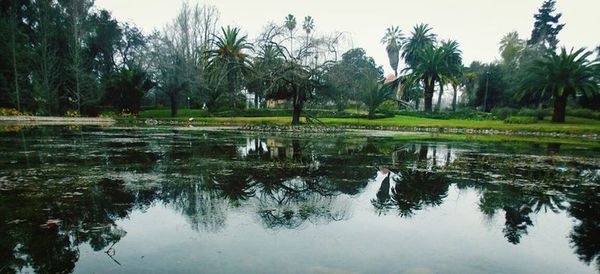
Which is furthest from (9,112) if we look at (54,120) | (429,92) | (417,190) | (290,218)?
(429,92)

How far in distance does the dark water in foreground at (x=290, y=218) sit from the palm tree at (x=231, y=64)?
20.6 meters

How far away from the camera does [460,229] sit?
19.2 ft

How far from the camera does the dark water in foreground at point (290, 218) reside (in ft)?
14.4

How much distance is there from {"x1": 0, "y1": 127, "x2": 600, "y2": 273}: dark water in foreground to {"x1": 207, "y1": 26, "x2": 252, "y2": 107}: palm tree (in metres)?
20.6

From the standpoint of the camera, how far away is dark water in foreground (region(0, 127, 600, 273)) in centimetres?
440

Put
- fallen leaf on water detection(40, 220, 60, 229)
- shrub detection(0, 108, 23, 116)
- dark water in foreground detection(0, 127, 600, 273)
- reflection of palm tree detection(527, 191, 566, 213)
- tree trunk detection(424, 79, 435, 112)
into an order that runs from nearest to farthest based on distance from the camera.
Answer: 1. dark water in foreground detection(0, 127, 600, 273)
2. fallen leaf on water detection(40, 220, 60, 229)
3. reflection of palm tree detection(527, 191, 566, 213)
4. shrub detection(0, 108, 23, 116)
5. tree trunk detection(424, 79, 435, 112)

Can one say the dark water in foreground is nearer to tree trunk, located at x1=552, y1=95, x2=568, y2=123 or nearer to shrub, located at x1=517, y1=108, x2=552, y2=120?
tree trunk, located at x1=552, y1=95, x2=568, y2=123

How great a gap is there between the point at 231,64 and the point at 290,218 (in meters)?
30.7

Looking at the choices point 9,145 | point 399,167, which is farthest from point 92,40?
point 399,167

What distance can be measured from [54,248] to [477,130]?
3178 cm

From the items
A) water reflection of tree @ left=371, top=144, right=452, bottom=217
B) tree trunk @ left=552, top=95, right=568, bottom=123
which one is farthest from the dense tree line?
water reflection of tree @ left=371, top=144, right=452, bottom=217

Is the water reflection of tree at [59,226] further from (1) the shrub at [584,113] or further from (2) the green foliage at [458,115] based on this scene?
(1) the shrub at [584,113]

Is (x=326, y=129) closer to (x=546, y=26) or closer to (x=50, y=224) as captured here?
(x=50, y=224)

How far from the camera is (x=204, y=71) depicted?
4269cm
